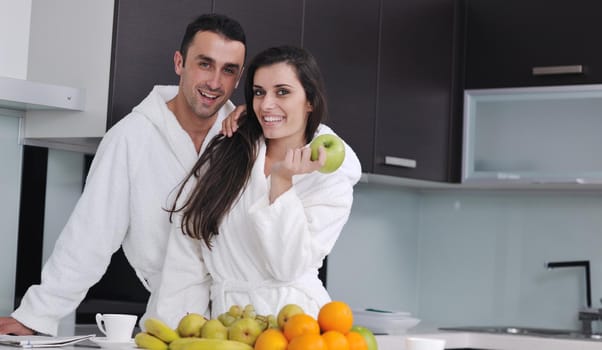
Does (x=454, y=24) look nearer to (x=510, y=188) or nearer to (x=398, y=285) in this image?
(x=510, y=188)

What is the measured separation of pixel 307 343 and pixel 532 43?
8.42ft

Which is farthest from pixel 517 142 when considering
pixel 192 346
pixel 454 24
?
pixel 192 346

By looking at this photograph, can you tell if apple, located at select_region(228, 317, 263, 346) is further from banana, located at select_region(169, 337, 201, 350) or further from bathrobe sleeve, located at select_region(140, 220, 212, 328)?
bathrobe sleeve, located at select_region(140, 220, 212, 328)

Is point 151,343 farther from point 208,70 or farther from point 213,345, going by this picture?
point 208,70

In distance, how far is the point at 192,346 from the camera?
170 centimetres

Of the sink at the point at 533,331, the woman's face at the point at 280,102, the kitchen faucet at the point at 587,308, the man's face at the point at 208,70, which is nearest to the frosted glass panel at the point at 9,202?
the man's face at the point at 208,70

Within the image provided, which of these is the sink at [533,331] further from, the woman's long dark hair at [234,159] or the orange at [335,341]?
→ the orange at [335,341]

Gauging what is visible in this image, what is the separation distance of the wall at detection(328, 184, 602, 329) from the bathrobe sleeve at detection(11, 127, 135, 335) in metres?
1.55

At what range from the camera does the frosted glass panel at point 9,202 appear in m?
2.99

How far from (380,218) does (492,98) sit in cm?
70

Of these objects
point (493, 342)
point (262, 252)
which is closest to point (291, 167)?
point (262, 252)

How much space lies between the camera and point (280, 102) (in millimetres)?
2471

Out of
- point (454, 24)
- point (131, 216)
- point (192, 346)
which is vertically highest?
point (454, 24)

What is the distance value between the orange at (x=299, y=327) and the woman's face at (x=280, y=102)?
0.80 metres
